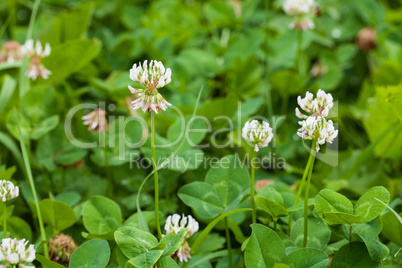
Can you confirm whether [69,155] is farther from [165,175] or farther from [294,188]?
[294,188]

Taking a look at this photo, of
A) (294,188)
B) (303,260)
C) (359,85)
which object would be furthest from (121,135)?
(359,85)

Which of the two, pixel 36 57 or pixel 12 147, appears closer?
pixel 12 147

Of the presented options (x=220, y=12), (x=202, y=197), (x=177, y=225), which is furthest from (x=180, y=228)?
(x=220, y=12)

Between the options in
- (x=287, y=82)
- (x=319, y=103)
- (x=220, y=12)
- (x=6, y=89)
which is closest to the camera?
(x=319, y=103)

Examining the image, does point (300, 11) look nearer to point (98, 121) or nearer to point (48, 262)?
point (98, 121)


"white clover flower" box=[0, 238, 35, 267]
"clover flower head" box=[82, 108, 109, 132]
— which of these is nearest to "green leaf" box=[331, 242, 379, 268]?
"white clover flower" box=[0, 238, 35, 267]

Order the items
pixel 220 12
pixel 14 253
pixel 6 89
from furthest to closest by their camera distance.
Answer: pixel 220 12 < pixel 6 89 < pixel 14 253

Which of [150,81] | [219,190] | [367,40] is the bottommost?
[219,190]
